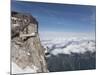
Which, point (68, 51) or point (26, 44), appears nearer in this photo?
point (26, 44)

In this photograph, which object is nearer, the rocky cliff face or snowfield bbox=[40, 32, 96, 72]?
the rocky cliff face

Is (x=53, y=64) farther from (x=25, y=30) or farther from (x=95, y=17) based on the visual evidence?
(x=95, y=17)

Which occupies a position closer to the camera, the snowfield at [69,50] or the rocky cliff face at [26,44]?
the rocky cliff face at [26,44]

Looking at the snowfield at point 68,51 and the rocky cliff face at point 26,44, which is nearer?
the rocky cliff face at point 26,44

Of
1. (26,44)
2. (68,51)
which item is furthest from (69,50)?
(26,44)

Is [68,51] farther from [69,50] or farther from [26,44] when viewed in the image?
[26,44]

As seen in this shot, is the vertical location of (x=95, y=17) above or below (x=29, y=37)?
above
